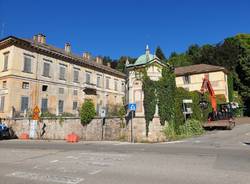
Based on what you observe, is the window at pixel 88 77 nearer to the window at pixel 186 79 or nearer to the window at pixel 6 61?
the window at pixel 6 61

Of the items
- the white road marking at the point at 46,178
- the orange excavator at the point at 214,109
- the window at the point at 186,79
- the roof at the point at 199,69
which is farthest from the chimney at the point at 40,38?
the white road marking at the point at 46,178

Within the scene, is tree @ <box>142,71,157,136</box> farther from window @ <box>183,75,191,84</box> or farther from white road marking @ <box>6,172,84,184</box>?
window @ <box>183,75,191,84</box>

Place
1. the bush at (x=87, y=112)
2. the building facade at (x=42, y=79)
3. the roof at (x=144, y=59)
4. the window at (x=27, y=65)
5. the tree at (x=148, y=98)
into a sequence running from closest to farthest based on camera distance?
the tree at (x=148, y=98) < the roof at (x=144, y=59) < the bush at (x=87, y=112) < the building facade at (x=42, y=79) < the window at (x=27, y=65)

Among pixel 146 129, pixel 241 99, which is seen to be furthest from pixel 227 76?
pixel 146 129

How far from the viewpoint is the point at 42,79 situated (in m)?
36.6

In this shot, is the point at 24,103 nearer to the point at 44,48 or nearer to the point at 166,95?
the point at 44,48

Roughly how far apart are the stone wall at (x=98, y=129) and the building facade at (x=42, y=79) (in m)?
2.11

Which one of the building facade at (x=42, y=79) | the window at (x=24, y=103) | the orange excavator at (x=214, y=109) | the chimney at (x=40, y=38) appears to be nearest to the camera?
the orange excavator at (x=214, y=109)

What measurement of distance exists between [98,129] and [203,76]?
94.1 feet

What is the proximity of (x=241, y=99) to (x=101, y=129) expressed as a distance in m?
36.6

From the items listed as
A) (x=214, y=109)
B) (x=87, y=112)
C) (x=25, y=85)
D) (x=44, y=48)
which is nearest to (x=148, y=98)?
(x=87, y=112)

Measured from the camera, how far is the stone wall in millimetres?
21438

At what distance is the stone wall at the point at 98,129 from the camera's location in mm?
21438

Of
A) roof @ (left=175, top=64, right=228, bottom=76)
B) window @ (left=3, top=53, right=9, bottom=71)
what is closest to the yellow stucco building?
roof @ (left=175, top=64, right=228, bottom=76)
